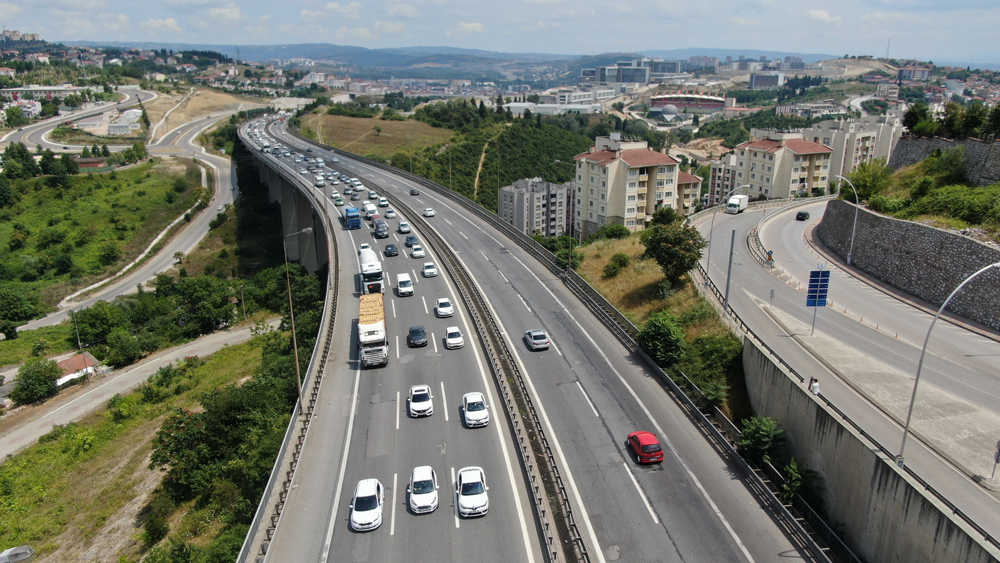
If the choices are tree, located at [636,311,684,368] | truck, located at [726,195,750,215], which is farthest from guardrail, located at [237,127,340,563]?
truck, located at [726,195,750,215]

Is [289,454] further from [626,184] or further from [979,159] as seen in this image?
[626,184]

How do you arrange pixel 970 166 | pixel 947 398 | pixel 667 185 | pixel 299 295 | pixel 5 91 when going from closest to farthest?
pixel 947 398
pixel 970 166
pixel 299 295
pixel 667 185
pixel 5 91

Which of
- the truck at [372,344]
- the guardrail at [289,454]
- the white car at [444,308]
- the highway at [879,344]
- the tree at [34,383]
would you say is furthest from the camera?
the tree at [34,383]

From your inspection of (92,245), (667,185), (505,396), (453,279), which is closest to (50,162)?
(92,245)

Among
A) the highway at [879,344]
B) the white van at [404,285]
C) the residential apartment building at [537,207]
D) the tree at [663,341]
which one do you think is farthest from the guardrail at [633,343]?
the residential apartment building at [537,207]

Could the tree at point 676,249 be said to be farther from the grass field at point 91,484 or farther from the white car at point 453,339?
the grass field at point 91,484

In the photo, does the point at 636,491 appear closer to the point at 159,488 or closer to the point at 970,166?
the point at 159,488

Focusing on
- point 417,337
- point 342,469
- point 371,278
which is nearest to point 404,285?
point 371,278
